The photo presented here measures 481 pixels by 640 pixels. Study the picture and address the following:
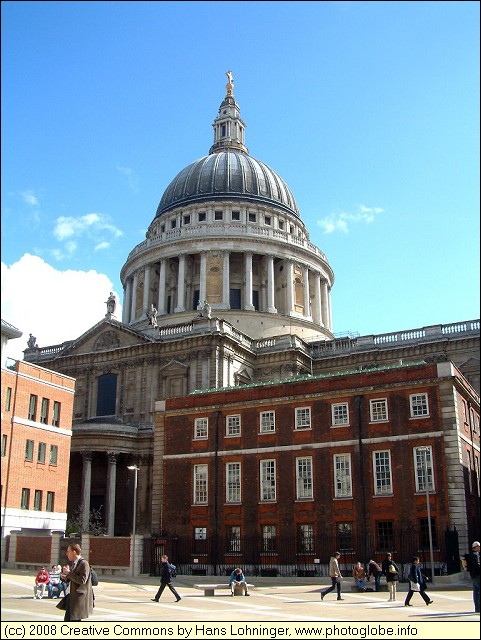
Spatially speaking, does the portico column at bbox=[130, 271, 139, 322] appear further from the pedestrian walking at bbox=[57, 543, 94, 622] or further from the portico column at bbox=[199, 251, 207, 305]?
the pedestrian walking at bbox=[57, 543, 94, 622]

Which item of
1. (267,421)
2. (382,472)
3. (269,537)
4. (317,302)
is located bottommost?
(269,537)

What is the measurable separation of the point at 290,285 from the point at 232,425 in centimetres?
4409

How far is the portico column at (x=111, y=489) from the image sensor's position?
59.8 metres

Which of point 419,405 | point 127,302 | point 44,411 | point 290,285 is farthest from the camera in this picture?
point 127,302

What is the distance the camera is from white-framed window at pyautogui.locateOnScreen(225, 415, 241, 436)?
4753cm

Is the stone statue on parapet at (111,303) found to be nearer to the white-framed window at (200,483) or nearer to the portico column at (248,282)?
the portico column at (248,282)

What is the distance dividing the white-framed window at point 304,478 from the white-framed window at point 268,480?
1.55m

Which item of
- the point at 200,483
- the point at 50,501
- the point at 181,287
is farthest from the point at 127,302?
the point at 200,483

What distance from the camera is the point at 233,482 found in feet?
152

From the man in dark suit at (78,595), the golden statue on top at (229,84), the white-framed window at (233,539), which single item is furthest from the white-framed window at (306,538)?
the golden statue on top at (229,84)

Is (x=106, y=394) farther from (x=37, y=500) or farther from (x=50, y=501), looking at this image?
(x=37, y=500)

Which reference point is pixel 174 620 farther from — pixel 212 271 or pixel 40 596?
pixel 212 271

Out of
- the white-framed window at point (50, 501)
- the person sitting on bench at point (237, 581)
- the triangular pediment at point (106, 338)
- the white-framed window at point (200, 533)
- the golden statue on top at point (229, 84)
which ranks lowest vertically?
the person sitting on bench at point (237, 581)

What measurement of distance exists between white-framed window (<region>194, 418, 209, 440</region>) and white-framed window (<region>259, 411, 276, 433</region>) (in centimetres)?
389
